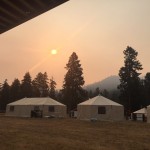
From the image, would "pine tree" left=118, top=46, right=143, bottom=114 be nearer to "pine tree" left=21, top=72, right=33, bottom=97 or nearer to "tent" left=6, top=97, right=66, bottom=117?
"tent" left=6, top=97, right=66, bottom=117

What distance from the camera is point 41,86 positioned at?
83.6 m

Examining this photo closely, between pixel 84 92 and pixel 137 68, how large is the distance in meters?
13.7

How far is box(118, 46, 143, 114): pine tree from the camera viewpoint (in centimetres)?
4628

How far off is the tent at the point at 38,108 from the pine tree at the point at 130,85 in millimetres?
12454

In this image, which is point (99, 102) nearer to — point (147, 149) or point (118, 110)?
point (118, 110)

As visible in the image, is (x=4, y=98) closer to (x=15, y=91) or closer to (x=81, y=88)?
(x=15, y=91)

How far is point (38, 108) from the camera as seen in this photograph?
133 ft

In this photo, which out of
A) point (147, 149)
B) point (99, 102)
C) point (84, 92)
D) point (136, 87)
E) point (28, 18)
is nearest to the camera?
point (28, 18)

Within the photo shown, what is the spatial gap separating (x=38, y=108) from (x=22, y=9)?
37.2 m

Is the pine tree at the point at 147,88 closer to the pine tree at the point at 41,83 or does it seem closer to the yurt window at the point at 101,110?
the yurt window at the point at 101,110

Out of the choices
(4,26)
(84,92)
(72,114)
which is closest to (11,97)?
(84,92)

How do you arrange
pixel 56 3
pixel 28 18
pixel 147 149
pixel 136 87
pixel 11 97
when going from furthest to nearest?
pixel 11 97, pixel 136 87, pixel 147 149, pixel 28 18, pixel 56 3

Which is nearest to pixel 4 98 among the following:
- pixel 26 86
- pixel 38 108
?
pixel 26 86

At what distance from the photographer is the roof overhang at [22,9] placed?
4.02 m
